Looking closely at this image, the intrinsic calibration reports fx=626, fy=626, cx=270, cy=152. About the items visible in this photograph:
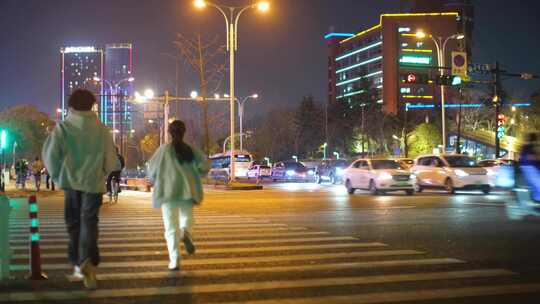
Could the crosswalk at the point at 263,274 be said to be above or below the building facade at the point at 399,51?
below

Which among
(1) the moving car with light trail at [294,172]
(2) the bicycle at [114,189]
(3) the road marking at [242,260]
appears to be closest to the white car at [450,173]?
(2) the bicycle at [114,189]

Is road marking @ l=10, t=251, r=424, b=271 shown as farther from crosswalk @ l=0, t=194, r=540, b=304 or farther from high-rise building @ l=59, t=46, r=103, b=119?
high-rise building @ l=59, t=46, r=103, b=119

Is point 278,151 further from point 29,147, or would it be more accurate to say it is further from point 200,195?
point 200,195

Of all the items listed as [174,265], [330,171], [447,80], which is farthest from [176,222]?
[330,171]

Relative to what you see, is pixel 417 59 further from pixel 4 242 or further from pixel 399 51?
pixel 4 242

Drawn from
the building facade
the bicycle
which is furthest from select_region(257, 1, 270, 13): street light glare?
the building facade

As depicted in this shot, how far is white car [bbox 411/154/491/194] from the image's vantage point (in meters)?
26.3

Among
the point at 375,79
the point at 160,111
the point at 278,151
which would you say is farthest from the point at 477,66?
the point at 375,79

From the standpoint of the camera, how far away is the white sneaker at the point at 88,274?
6418mm

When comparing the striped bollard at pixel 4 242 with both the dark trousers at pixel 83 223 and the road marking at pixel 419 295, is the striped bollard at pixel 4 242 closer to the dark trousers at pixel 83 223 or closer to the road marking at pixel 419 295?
the dark trousers at pixel 83 223

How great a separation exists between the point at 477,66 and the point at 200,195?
31840 mm

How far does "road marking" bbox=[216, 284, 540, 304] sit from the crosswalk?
0.01 m

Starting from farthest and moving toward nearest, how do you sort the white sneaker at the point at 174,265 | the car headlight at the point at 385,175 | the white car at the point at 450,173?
the white car at the point at 450,173 → the car headlight at the point at 385,175 → the white sneaker at the point at 174,265

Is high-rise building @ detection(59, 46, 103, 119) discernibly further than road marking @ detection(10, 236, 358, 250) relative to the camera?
Yes
